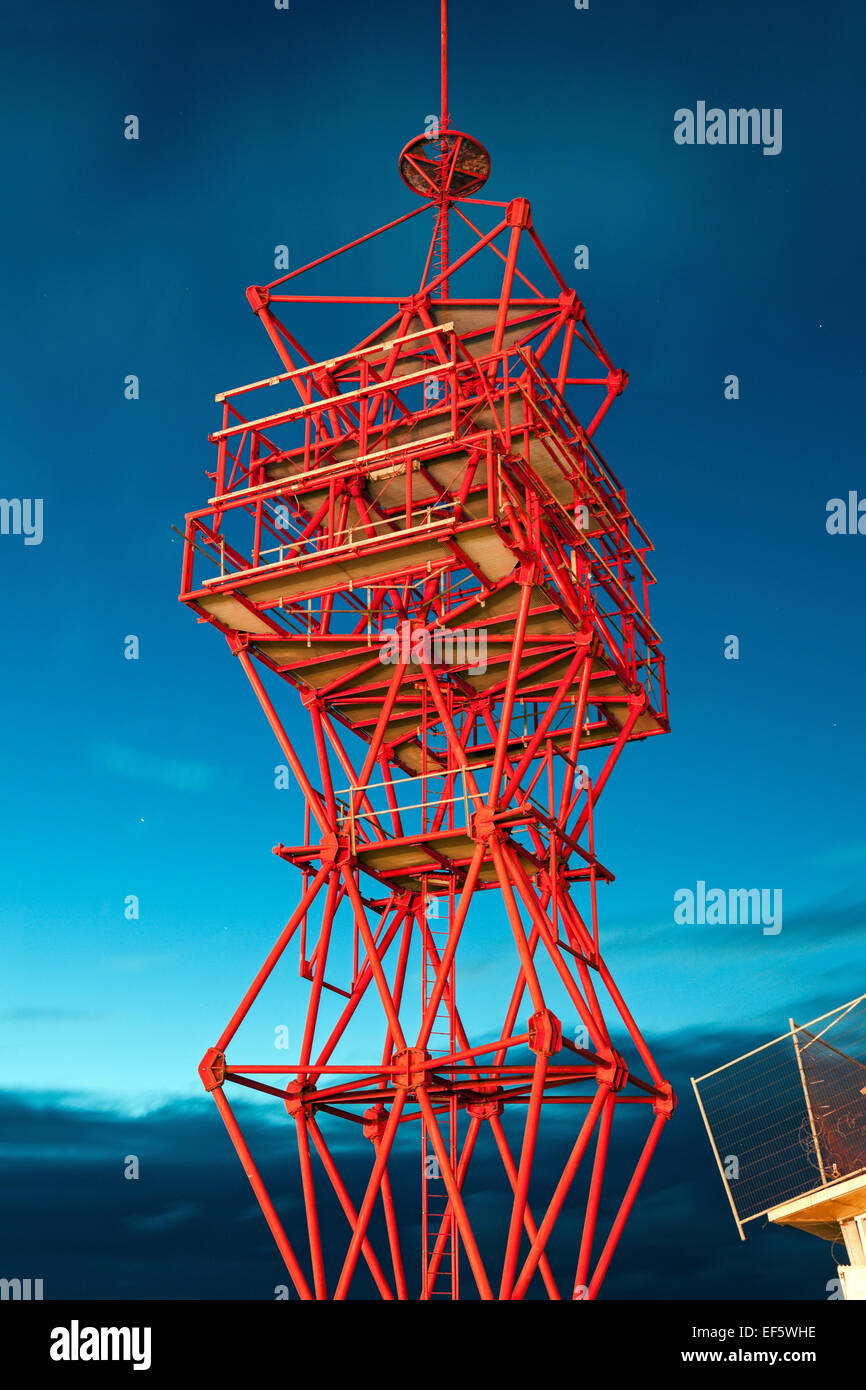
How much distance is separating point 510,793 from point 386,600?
7.82m

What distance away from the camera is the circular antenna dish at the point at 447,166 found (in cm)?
4322

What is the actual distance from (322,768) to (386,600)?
5.21 metres

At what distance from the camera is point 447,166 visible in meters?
43.5

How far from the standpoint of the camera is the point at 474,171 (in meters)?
44.1

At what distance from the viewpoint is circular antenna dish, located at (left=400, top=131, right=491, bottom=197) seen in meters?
43.2

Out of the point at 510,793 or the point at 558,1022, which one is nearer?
the point at 558,1022

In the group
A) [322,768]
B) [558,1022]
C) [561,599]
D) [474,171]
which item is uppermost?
[474,171]

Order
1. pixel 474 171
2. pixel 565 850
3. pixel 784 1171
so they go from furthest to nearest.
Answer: pixel 474 171
pixel 565 850
pixel 784 1171

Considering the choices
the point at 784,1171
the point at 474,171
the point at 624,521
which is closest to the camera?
the point at 784,1171

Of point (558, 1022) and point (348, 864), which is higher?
point (348, 864)

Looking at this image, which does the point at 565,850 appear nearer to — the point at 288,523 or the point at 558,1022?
the point at 558,1022
